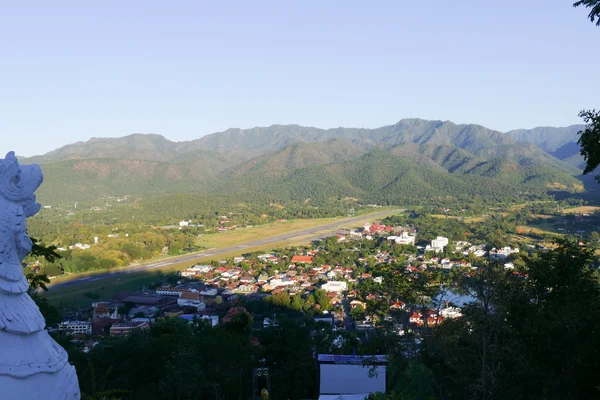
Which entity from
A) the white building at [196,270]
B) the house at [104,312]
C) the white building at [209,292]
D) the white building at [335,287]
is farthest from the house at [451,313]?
the white building at [196,270]

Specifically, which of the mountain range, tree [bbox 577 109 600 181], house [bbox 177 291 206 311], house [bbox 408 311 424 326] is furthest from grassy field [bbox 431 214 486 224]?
tree [bbox 577 109 600 181]

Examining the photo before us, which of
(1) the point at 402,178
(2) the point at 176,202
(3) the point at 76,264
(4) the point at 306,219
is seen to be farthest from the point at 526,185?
(3) the point at 76,264

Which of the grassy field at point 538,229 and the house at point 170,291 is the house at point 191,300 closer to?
the house at point 170,291

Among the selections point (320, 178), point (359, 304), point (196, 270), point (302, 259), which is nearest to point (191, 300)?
point (196, 270)

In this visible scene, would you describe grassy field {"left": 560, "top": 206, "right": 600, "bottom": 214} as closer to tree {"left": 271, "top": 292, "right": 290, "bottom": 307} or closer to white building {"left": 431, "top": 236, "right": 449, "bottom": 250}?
white building {"left": 431, "top": 236, "right": 449, "bottom": 250}

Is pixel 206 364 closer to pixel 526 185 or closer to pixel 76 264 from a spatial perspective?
pixel 76 264

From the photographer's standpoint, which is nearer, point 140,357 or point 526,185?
point 140,357
